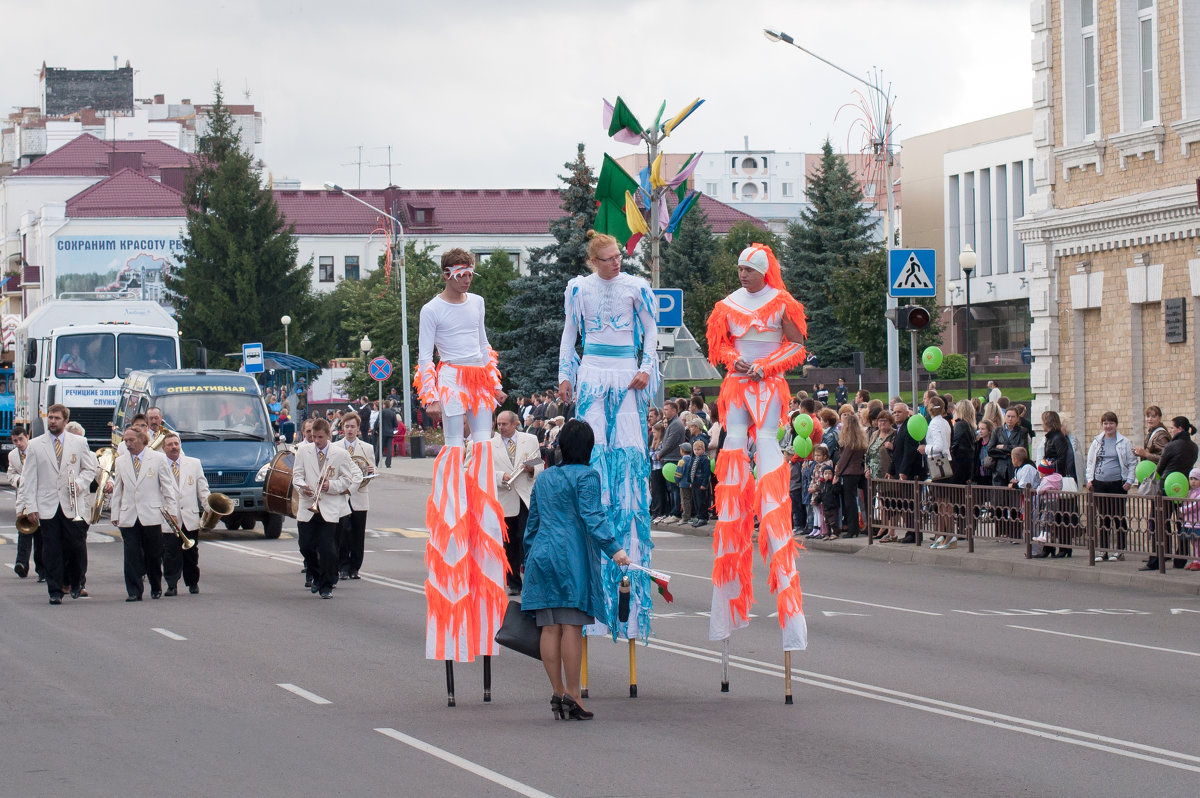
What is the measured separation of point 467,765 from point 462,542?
215 centimetres

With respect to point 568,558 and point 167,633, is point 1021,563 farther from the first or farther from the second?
point 568,558

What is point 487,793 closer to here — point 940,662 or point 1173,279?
point 940,662

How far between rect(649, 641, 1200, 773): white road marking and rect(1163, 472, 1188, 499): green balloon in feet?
25.1

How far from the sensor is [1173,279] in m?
24.3

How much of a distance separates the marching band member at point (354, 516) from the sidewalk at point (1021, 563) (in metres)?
7.10

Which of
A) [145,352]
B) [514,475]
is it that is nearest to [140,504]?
[514,475]

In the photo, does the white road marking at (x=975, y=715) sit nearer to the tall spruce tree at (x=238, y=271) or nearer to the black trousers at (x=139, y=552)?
the black trousers at (x=139, y=552)

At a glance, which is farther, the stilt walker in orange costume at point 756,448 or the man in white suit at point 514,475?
the man in white suit at point 514,475

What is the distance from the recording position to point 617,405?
10.2 m

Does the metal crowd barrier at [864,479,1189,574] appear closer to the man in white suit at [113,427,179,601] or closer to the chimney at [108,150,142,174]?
the man in white suit at [113,427,179,601]

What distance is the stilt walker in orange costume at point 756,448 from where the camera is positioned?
33.1ft

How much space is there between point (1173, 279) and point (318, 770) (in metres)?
19.2

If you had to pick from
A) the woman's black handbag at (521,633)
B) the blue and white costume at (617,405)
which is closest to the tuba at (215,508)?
the blue and white costume at (617,405)

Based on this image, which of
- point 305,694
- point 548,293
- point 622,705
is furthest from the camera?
point 548,293
